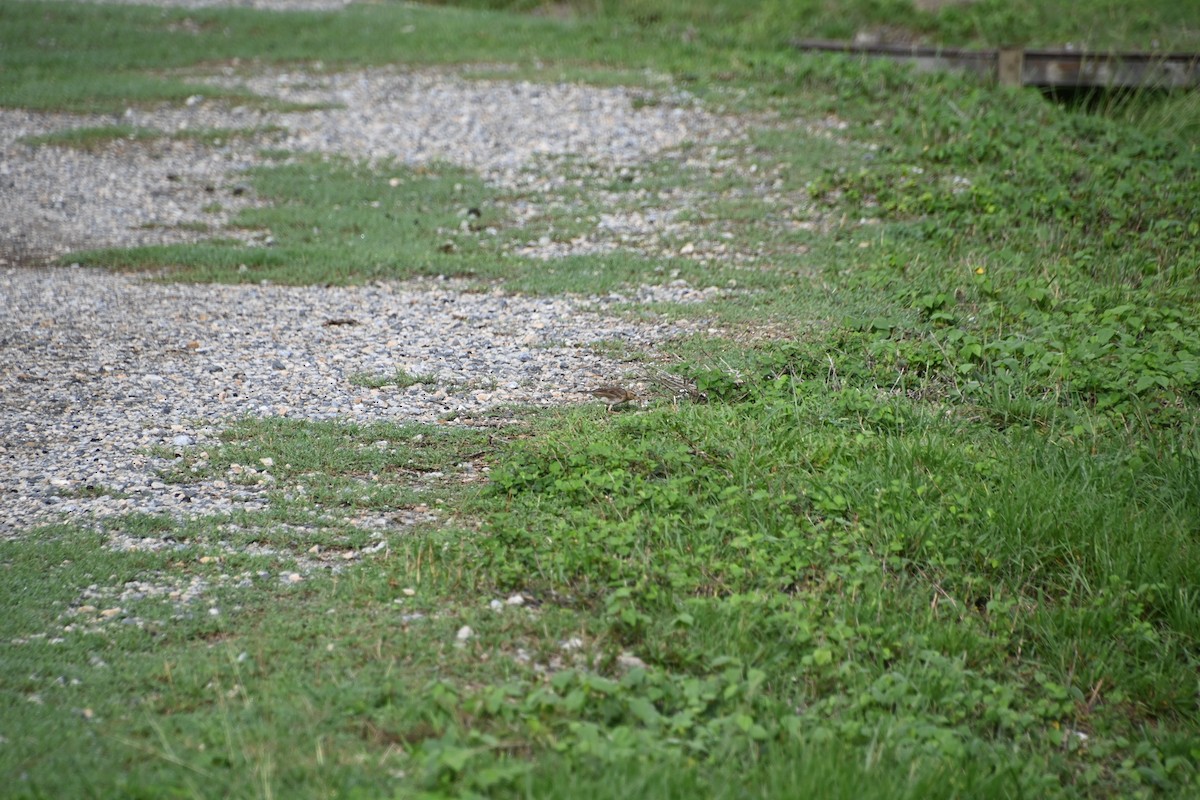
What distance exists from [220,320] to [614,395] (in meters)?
2.70

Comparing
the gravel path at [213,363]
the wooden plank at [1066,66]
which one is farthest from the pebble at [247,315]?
the wooden plank at [1066,66]

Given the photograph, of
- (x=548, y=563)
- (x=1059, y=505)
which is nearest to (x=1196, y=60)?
(x=1059, y=505)

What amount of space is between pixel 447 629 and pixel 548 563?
18.8 inches

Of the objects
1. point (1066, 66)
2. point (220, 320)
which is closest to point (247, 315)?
point (220, 320)

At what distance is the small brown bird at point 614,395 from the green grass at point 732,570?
176 mm

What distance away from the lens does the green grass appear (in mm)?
3086

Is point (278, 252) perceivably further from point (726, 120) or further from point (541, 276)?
point (726, 120)

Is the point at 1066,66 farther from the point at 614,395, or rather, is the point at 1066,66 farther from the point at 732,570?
the point at 732,570

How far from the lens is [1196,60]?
1128 centimetres

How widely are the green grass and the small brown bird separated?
0.18 m

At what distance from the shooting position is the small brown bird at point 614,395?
5480mm

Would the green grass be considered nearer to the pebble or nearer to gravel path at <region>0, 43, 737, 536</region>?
the pebble

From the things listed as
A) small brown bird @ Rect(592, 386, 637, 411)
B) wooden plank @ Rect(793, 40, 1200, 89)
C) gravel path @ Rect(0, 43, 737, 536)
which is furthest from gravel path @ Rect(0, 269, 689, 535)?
wooden plank @ Rect(793, 40, 1200, 89)

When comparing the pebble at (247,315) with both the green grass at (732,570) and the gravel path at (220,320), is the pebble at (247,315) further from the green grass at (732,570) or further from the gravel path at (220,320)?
the green grass at (732,570)
